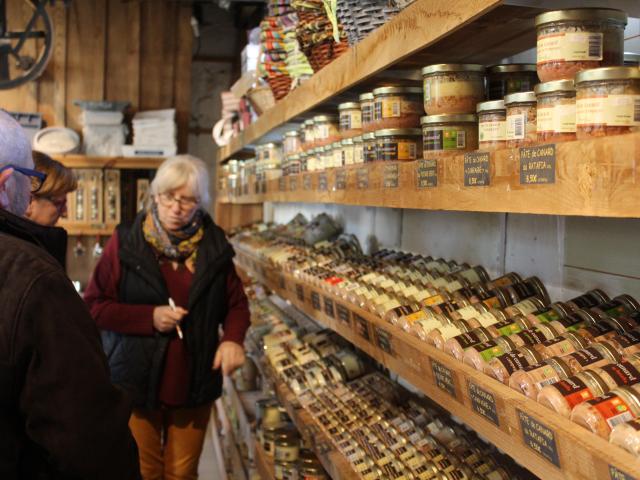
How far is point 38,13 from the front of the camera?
5754 millimetres

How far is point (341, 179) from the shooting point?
7.30 ft

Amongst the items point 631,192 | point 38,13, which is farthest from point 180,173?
point 38,13

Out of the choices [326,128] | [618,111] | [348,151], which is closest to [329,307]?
[348,151]

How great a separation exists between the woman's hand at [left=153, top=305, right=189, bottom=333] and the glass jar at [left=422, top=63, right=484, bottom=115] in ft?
5.22

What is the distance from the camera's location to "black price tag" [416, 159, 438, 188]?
5.14 feet

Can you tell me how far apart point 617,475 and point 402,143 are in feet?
3.42

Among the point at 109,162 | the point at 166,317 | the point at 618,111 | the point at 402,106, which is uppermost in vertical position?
the point at 109,162

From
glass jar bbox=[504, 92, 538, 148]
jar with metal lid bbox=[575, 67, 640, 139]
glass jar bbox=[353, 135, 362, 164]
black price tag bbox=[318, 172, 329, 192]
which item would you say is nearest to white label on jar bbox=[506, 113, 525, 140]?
glass jar bbox=[504, 92, 538, 148]

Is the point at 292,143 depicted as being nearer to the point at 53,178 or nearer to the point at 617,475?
the point at 53,178

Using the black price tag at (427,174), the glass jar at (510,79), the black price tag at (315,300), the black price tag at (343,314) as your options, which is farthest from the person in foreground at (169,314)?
the glass jar at (510,79)

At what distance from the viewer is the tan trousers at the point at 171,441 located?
3.07 metres

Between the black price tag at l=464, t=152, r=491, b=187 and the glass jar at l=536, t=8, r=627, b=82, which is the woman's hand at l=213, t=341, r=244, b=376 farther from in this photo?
the glass jar at l=536, t=8, r=627, b=82

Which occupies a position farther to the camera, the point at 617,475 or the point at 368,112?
the point at 368,112

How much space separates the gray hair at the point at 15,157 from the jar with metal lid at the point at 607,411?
3.62 ft
